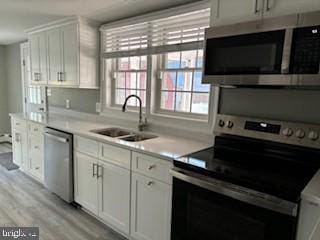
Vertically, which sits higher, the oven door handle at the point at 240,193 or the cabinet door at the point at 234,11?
the cabinet door at the point at 234,11

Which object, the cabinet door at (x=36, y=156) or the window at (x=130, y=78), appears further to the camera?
the cabinet door at (x=36, y=156)

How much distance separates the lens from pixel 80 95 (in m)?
3.61

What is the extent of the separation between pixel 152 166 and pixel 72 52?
2.03 metres

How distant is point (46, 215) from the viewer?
8.54ft

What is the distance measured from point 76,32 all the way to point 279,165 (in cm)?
270

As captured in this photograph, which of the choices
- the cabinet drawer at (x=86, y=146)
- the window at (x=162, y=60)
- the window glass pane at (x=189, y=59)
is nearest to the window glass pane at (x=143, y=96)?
the window at (x=162, y=60)

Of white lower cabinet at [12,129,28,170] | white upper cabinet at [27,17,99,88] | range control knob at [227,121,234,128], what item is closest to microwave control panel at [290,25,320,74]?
range control knob at [227,121,234,128]

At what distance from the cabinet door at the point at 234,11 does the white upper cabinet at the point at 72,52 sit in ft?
6.24

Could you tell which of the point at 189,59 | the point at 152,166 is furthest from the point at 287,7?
the point at 152,166

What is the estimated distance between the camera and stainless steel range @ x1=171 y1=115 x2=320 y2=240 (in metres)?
1.14

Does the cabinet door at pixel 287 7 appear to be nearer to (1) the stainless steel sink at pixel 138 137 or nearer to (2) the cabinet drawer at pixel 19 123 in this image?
(1) the stainless steel sink at pixel 138 137

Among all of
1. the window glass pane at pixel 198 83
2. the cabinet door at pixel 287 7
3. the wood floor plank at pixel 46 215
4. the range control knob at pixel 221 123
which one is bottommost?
the wood floor plank at pixel 46 215

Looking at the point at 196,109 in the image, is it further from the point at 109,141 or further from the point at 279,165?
the point at 279,165

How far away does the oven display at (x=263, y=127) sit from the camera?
1.66m
